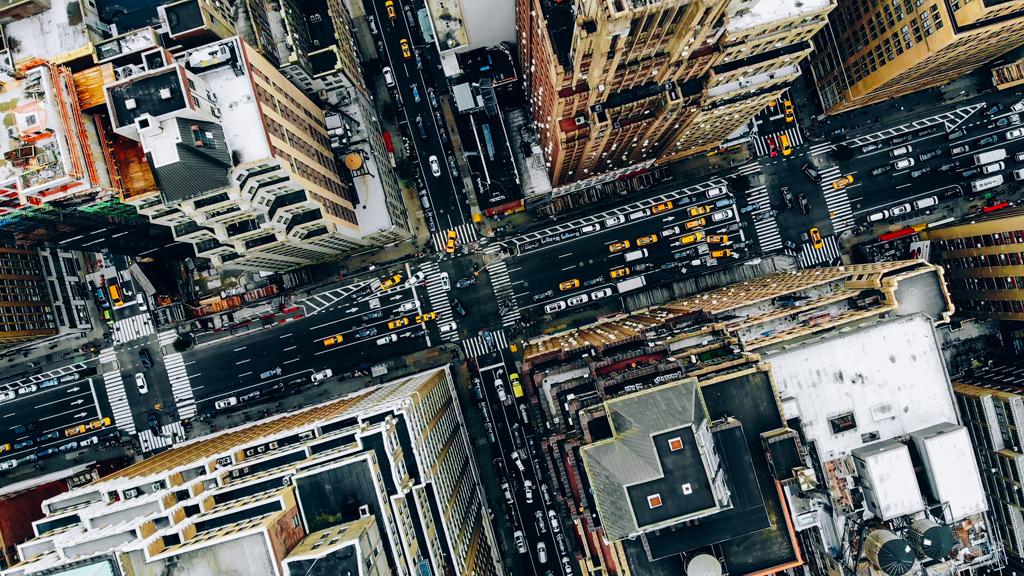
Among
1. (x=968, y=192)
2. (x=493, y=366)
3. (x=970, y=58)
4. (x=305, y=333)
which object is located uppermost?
(x=970, y=58)

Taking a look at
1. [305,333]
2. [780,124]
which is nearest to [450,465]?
[305,333]

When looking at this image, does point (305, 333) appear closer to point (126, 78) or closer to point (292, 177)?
point (292, 177)

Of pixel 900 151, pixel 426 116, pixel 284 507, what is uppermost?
pixel 426 116

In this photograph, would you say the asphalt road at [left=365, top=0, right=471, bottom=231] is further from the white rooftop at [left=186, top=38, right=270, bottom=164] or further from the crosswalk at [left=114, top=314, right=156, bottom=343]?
the crosswalk at [left=114, top=314, right=156, bottom=343]

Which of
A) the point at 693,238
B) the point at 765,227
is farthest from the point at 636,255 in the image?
the point at 765,227

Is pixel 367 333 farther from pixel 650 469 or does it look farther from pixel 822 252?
pixel 822 252

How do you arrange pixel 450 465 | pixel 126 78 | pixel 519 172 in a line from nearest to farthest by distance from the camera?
pixel 126 78 < pixel 450 465 < pixel 519 172

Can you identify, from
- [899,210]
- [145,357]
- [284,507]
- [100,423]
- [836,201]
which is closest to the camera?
[284,507]

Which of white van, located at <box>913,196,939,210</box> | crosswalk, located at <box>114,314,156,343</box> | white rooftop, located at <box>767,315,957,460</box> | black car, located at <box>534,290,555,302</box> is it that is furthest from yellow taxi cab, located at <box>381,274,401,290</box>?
white van, located at <box>913,196,939,210</box>
